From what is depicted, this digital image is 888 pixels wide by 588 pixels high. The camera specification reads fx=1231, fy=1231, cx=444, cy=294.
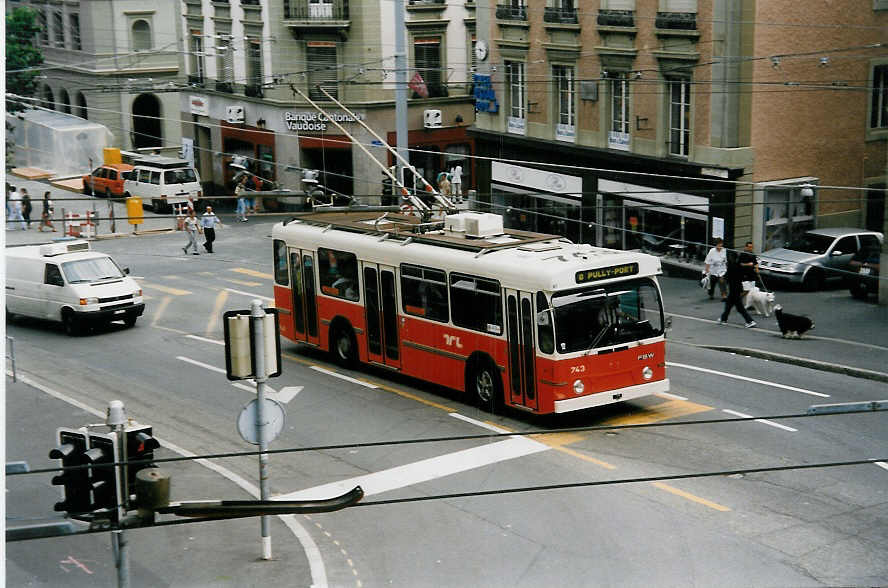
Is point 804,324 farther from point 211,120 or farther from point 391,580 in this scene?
point 211,120

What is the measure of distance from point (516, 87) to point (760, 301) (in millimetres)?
15288

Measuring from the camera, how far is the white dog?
27445 mm

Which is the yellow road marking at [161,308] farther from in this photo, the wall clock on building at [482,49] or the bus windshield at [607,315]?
the wall clock on building at [482,49]

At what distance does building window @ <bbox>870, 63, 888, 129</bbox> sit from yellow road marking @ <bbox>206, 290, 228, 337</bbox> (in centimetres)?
1914

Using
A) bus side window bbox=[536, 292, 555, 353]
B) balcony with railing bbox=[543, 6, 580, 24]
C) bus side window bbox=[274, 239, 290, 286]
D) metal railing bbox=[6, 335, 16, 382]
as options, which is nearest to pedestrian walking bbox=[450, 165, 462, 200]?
bus side window bbox=[274, 239, 290, 286]

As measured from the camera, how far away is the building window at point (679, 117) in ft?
110

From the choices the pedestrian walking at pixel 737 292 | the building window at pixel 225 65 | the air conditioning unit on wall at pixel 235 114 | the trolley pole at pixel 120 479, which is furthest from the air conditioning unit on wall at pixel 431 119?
the trolley pole at pixel 120 479

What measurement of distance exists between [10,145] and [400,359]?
41.8m

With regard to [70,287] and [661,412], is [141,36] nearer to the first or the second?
[70,287]

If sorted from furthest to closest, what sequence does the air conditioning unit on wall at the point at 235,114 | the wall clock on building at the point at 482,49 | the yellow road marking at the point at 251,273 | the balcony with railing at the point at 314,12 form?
the air conditioning unit on wall at the point at 235,114 < the balcony with railing at the point at 314,12 < the wall clock on building at the point at 482,49 < the yellow road marking at the point at 251,273

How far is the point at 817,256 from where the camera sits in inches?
1249

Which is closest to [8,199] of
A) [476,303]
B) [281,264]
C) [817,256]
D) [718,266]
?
[281,264]

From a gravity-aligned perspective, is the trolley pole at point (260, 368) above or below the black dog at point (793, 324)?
above

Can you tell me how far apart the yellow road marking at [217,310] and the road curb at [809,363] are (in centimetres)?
1088
